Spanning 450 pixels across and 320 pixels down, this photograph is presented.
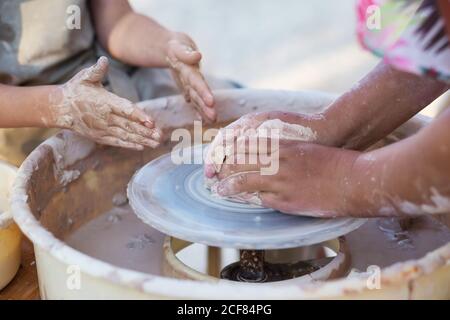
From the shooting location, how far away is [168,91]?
6.89 ft

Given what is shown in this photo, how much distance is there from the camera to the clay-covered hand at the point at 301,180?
1.23 m

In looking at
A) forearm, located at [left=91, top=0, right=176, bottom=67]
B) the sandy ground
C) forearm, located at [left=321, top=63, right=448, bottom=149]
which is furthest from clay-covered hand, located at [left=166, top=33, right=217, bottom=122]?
the sandy ground

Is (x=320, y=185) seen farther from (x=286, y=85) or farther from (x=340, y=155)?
(x=286, y=85)

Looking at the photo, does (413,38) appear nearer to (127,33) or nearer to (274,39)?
(127,33)

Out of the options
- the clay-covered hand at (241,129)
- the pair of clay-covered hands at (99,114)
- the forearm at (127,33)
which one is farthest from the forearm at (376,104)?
the forearm at (127,33)

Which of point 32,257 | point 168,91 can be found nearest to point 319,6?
point 168,91

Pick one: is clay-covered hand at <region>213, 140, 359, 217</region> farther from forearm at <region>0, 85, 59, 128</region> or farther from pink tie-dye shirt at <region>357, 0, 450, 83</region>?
forearm at <region>0, 85, 59, 128</region>

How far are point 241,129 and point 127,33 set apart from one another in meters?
0.74

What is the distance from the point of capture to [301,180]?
127 centimetres

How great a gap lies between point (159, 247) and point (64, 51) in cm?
65

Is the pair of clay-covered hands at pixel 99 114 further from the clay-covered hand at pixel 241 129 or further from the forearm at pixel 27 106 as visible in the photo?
the clay-covered hand at pixel 241 129

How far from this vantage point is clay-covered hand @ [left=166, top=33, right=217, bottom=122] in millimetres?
1761

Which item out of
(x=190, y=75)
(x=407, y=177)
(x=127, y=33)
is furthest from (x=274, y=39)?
(x=407, y=177)

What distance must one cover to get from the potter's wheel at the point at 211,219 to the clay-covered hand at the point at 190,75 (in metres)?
0.26
